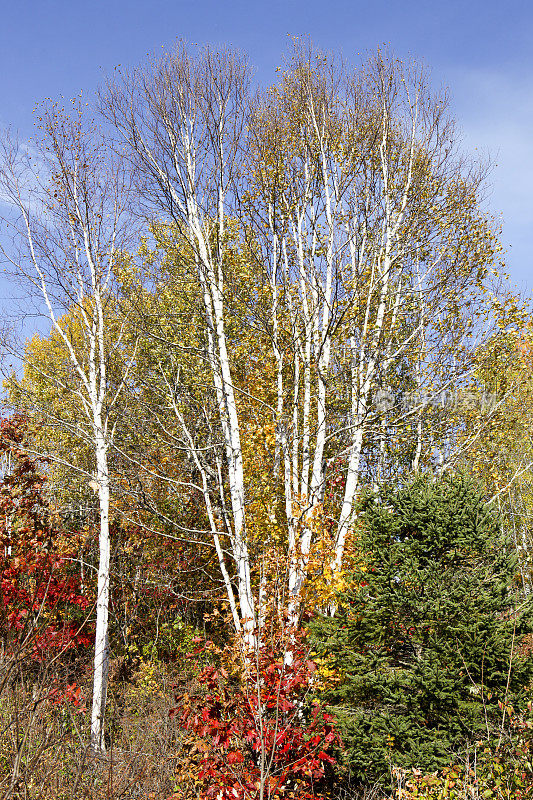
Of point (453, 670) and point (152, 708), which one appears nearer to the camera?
point (453, 670)

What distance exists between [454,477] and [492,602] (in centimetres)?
165

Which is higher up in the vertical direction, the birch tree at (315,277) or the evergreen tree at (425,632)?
the birch tree at (315,277)

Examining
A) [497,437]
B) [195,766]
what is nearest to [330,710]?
[195,766]

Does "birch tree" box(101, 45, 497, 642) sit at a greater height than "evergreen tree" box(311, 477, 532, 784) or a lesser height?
greater

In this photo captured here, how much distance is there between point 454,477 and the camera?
657 centimetres

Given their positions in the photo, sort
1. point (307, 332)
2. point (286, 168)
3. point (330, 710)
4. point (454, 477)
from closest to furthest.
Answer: point (330, 710) < point (454, 477) < point (307, 332) < point (286, 168)

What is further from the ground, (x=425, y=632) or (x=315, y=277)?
(x=315, y=277)

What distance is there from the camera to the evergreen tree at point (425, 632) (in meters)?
5.33

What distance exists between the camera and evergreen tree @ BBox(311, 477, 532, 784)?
533 centimetres

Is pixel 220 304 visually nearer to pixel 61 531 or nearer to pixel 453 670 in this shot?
pixel 453 670

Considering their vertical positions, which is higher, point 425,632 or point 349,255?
point 349,255

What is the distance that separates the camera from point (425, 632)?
5.79 m

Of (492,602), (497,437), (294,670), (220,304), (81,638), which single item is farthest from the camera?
(497,437)

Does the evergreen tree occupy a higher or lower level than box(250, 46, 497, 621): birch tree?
lower
